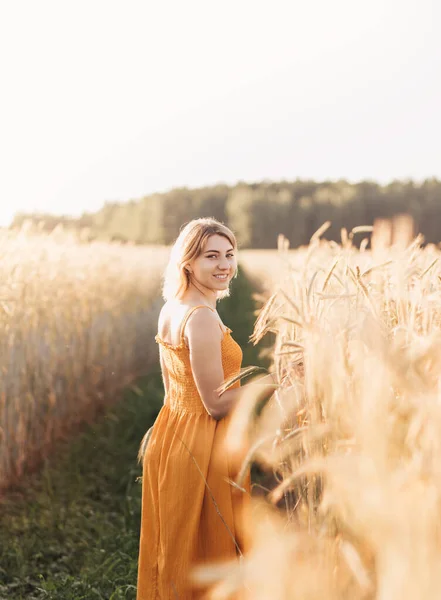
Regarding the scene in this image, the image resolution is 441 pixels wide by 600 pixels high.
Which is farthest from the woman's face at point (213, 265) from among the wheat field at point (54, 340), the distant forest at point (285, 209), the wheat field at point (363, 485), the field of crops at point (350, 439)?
the distant forest at point (285, 209)

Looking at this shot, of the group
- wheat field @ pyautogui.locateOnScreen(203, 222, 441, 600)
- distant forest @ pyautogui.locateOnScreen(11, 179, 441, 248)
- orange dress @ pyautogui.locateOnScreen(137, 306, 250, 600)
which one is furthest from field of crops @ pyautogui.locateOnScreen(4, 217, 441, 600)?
distant forest @ pyautogui.locateOnScreen(11, 179, 441, 248)

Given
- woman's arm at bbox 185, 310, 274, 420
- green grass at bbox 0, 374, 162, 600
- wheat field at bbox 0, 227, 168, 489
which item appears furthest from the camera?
wheat field at bbox 0, 227, 168, 489

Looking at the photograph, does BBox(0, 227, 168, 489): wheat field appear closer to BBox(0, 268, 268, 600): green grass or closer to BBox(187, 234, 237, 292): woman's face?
BBox(0, 268, 268, 600): green grass

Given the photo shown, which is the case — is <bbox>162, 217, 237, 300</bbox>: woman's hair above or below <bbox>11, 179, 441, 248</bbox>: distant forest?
below

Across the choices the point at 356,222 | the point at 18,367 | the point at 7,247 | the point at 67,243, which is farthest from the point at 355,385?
the point at 356,222

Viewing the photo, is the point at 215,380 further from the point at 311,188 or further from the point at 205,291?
the point at 311,188

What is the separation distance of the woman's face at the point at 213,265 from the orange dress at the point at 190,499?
6.0 inches

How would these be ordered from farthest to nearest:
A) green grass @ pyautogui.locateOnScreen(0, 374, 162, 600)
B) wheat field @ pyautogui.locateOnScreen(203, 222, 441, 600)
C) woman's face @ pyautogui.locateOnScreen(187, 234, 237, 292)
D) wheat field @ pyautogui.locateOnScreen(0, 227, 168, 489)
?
wheat field @ pyautogui.locateOnScreen(0, 227, 168, 489), green grass @ pyautogui.locateOnScreen(0, 374, 162, 600), woman's face @ pyautogui.locateOnScreen(187, 234, 237, 292), wheat field @ pyautogui.locateOnScreen(203, 222, 441, 600)

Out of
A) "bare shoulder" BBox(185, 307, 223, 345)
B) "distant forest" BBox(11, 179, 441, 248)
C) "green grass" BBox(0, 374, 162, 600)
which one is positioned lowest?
"green grass" BBox(0, 374, 162, 600)

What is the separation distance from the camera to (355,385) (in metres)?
1.64

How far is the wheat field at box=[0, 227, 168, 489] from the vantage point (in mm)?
4723

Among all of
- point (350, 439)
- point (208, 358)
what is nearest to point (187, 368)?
point (208, 358)

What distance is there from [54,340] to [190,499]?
3337mm

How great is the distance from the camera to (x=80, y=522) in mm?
4438
